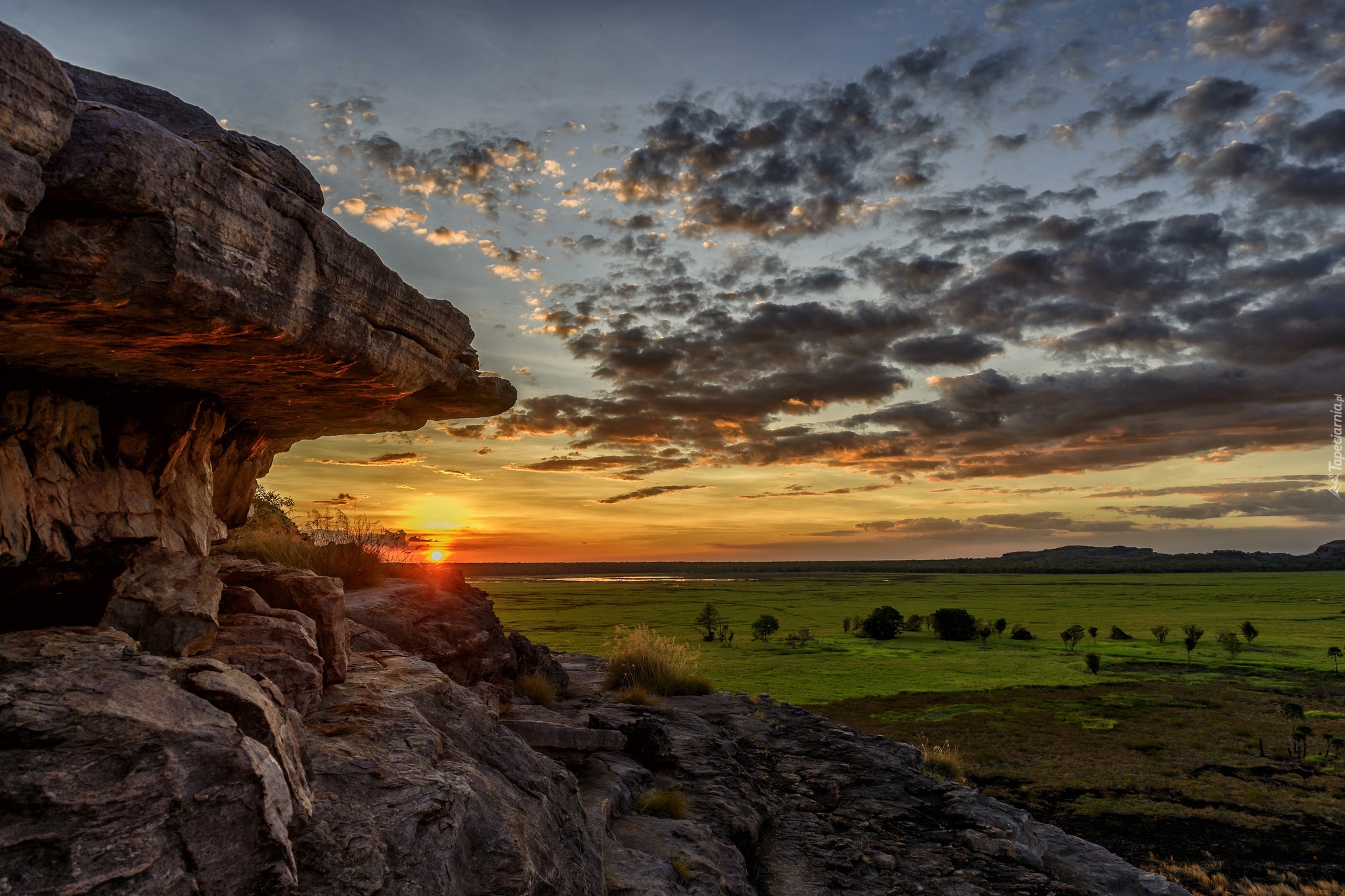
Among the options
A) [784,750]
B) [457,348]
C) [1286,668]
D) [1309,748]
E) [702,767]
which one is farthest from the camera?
[1286,668]

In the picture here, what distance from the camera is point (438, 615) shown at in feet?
43.3

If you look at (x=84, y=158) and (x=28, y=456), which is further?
(x=28, y=456)

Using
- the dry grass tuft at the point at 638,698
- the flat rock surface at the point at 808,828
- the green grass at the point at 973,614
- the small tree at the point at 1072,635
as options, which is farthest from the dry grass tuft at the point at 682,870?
the small tree at the point at 1072,635

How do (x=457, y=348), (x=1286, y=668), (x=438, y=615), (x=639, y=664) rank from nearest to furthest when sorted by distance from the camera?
(x=457, y=348) → (x=438, y=615) → (x=639, y=664) → (x=1286, y=668)

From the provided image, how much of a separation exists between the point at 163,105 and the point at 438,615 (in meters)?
9.35

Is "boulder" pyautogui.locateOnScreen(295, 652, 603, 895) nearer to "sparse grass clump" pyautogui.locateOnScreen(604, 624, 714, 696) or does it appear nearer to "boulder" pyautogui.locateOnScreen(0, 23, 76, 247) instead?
"boulder" pyautogui.locateOnScreen(0, 23, 76, 247)

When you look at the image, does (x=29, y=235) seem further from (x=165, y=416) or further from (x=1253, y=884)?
(x=1253, y=884)

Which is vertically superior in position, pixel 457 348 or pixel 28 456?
pixel 457 348

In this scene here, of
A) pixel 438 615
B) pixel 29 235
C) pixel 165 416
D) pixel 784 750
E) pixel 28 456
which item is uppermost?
pixel 29 235

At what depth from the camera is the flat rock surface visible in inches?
355

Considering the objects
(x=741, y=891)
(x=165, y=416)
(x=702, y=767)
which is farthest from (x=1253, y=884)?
(x=165, y=416)

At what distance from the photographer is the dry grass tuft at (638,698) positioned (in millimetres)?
15641

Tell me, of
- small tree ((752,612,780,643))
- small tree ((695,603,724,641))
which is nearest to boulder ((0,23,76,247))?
small tree ((695,603,724,641))

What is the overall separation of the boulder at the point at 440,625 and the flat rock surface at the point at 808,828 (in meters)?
1.92
